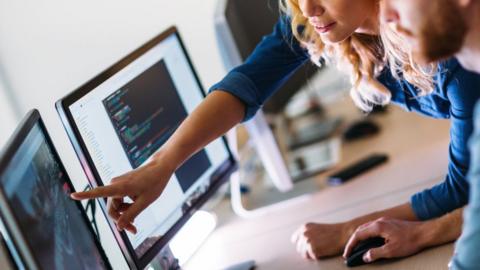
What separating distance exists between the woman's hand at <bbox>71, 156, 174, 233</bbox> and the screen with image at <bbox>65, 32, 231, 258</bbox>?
0.07 metres

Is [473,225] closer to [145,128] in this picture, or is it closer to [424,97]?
[424,97]

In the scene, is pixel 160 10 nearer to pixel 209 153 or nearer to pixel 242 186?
pixel 242 186

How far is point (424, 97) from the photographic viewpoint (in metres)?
1.63

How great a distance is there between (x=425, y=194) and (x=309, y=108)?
1.51 m

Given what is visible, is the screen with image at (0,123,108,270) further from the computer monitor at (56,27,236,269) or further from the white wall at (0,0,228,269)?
the white wall at (0,0,228,269)

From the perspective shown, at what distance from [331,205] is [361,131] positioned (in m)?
0.64

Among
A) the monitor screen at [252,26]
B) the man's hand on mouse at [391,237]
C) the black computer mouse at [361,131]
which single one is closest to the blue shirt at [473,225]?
the man's hand on mouse at [391,237]

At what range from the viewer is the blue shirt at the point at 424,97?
4.71 ft

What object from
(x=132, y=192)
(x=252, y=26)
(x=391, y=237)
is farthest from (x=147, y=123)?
(x=252, y=26)

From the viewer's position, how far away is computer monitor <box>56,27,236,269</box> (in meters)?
1.46

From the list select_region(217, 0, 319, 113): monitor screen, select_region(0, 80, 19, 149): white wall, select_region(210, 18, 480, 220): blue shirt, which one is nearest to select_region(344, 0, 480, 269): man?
select_region(210, 18, 480, 220): blue shirt

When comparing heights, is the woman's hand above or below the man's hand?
above

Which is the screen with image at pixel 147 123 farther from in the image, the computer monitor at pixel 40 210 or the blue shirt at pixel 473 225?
the blue shirt at pixel 473 225

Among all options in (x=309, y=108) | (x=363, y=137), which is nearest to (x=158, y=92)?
(x=363, y=137)
